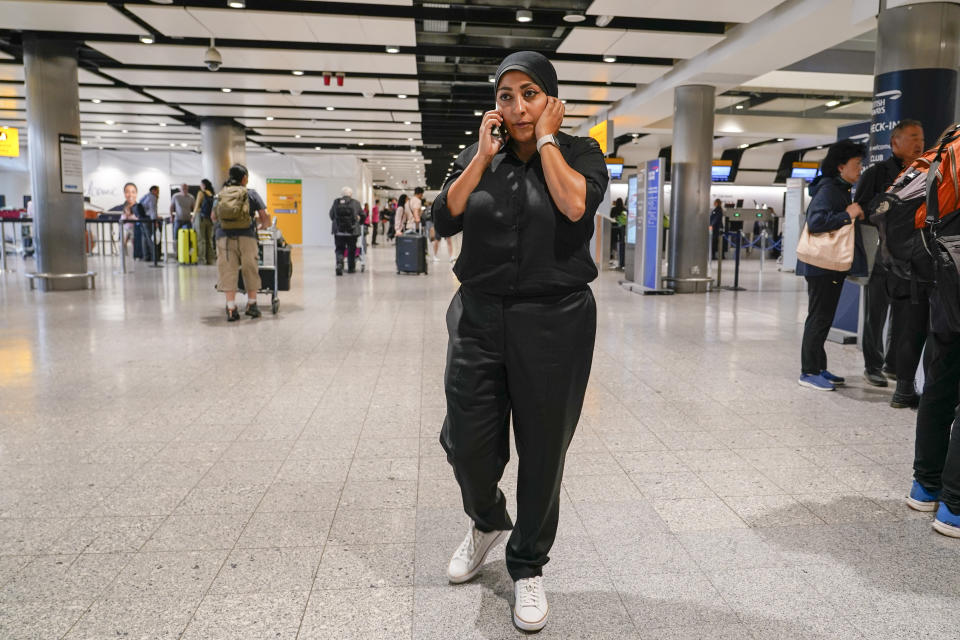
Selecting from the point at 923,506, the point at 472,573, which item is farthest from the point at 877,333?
the point at 472,573

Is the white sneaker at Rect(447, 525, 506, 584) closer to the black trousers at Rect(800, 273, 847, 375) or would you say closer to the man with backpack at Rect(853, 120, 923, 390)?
the man with backpack at Rect(853, 120, 923, 390)

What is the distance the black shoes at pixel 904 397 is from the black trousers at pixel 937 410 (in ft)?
5.45

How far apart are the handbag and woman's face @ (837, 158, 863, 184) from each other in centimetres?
32

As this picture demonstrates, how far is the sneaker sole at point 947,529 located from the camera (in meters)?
2.61

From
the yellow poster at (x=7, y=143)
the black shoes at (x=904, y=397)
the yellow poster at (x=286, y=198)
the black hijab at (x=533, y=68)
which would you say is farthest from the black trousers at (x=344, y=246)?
the yellow poster at (x=286, y=198)

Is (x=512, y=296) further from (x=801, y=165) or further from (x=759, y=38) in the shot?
(x=801, y=165)

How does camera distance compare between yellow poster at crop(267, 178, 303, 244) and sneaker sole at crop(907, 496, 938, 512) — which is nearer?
sneaker sole at crop(907, 496, 938, 512)

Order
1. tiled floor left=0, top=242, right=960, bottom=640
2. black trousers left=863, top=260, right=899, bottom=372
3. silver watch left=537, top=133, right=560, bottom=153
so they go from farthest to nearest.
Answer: black trousers left=863, top=260, right=899, bottom=372
tiled floor left=0, top=242, right=960, bottom=640
silver watch left=537, top=133, right=560, bottom=153

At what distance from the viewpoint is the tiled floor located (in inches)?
82.6

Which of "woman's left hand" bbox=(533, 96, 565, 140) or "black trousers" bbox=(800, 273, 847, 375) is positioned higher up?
"woman's left hand" bbox=(533, 96, 565, 140)

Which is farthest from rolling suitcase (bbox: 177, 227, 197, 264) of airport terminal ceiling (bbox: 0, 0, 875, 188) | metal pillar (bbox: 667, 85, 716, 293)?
metal pillar (bbox: 667, 85, 716, 293)

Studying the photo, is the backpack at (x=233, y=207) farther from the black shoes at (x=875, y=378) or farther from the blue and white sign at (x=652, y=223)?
the blue and white sign at (x=652, y=223)

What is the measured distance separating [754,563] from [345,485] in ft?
5.52

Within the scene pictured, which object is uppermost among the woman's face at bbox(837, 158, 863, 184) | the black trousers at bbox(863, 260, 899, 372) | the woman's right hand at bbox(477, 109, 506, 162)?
the woman's face at bbox(837, 158, 863, 184)
